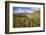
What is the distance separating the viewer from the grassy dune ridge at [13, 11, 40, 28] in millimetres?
1555

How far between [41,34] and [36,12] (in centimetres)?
41

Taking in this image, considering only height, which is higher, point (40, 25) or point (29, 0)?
point (29, 0)

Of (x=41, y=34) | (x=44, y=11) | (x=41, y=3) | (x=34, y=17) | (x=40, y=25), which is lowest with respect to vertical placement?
(x=41, y=34)

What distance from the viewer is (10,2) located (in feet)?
5.05

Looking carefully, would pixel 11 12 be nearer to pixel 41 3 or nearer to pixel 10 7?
pixel 10 7

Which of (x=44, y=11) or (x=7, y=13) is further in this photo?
(x=44, y=11)

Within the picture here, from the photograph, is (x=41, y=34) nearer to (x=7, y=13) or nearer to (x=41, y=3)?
(x=41, y=3)

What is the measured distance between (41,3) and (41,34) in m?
0.57

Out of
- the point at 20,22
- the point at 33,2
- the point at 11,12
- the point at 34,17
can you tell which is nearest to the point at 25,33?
the point at 20,22

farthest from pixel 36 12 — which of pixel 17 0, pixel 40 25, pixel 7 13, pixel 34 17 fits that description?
pixel 7 13

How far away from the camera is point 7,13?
5.01 ft

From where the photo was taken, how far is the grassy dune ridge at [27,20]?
5.10ft

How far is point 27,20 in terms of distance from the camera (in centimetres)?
159

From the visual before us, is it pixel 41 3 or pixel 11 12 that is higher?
pixel 41 3
